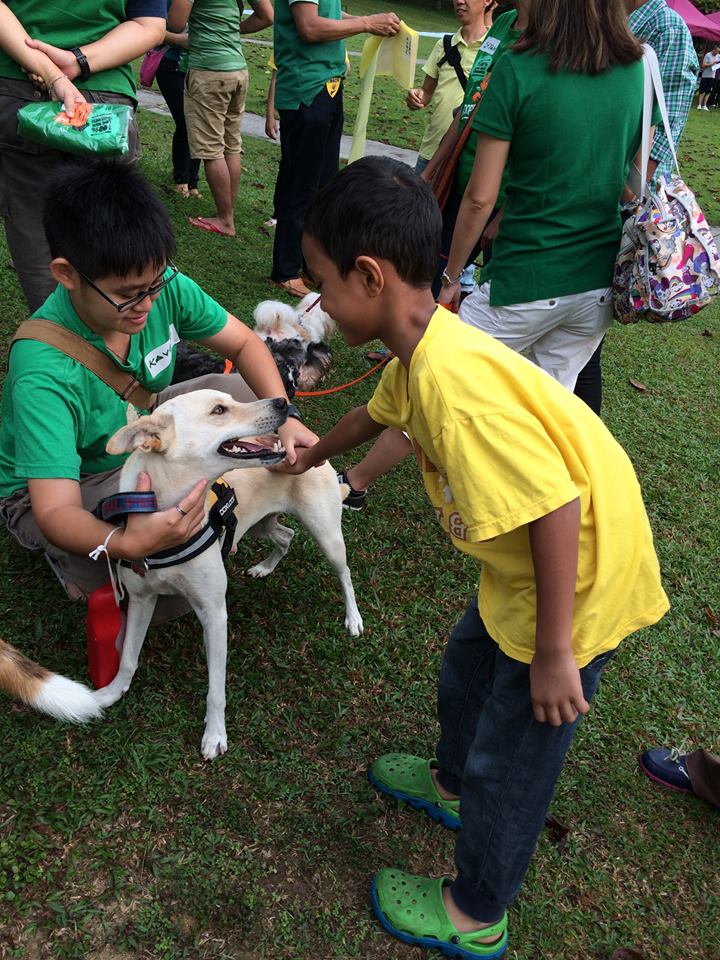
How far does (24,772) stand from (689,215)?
3118mm

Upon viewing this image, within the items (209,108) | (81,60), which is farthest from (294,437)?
(209,108)

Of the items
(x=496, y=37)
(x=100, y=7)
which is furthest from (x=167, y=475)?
(x=496, y=37)

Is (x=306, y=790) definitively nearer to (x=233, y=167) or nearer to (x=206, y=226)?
(x=206, y=226)

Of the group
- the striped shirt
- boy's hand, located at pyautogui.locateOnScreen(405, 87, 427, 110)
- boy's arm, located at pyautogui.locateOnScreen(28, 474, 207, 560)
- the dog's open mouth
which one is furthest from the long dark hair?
boy's hand, located at pyautogui.locateOnScreen(405, 87, 427, 110)

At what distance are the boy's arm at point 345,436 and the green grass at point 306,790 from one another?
1.01 metres

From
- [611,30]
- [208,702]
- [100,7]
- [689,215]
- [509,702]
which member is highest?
[611,30]

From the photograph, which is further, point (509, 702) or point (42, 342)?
point (42, 342)

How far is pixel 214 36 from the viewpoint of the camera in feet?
20.9

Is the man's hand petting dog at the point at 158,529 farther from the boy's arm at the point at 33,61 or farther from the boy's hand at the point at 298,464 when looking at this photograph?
the boy's arm at the point at 33,61

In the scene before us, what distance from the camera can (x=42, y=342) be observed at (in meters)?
2.40

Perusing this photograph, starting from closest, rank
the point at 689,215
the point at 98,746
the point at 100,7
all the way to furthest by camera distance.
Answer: the point at 98,746, the point at 689,215, the point at 100,7

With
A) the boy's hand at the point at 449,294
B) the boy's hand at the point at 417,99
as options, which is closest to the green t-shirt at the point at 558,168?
the boy's hand at the point at 449,294

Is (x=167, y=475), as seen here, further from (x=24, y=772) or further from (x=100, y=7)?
(x=100, y=7)

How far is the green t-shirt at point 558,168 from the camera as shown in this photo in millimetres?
2691
